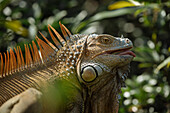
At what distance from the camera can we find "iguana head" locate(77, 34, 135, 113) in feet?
7.92

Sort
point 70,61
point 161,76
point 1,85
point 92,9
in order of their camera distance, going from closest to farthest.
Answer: point 1,85, point 70,61, point 161,76, point 92,9

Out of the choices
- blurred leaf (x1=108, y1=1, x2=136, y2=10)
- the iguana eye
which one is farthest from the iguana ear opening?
blurred leaf (x1=108, y1=1, x2=136, y2=10)

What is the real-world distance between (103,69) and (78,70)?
0.22m

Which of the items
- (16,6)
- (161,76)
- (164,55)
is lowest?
(161,76)

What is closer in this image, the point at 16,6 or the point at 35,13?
the point at 35,13

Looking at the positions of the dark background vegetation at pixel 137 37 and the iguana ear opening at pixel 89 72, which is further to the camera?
the dark background vegetation at pixel 137 37

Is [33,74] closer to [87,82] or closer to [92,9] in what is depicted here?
[87,82]

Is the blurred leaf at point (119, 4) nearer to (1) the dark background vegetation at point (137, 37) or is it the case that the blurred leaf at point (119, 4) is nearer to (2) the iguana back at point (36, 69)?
(1) the dark background vegetation at point (137, 37)

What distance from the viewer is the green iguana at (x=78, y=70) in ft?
7.67

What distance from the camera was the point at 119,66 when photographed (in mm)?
2562

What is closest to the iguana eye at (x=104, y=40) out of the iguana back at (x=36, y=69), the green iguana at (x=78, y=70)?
the green iguana at (x=78, y=70)

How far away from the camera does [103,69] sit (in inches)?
96.4

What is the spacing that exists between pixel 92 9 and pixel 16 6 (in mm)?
2214

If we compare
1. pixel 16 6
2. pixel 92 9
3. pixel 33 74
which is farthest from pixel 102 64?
pixel 92 9
